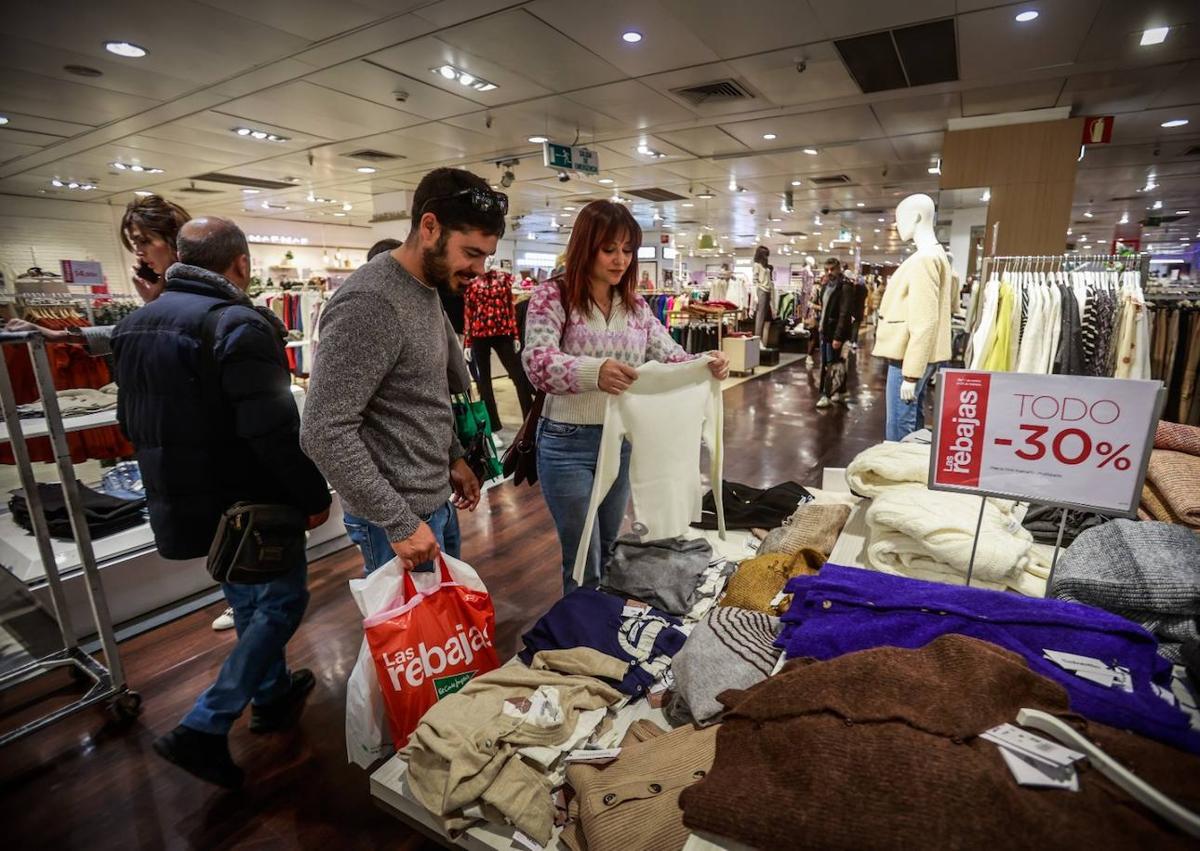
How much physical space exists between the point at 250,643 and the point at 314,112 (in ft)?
20.9

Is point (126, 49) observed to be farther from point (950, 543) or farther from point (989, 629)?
point (989, 629)

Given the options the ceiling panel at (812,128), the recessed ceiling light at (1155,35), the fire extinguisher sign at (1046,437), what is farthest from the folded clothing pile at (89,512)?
the recessed ceiling light at (1155,35)

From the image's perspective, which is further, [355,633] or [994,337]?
[994,337]

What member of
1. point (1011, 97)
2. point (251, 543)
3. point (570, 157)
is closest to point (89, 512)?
point (251, 543)

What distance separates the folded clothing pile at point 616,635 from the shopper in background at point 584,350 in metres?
0.22

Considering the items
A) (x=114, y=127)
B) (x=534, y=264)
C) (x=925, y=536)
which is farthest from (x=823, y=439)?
(x=534, y=264)

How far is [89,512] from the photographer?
9.76 ft

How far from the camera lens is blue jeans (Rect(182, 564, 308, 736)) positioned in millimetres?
1777

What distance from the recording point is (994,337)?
373 centimetres

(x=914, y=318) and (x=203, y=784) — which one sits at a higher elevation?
(x=914, y=318)

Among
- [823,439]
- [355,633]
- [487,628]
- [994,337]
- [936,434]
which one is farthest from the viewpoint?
[823,439]

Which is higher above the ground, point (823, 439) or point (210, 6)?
point (210, 6)

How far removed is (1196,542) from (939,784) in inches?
40.9

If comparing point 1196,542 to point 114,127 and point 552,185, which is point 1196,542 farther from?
point 552,185
